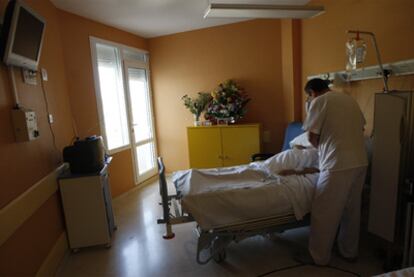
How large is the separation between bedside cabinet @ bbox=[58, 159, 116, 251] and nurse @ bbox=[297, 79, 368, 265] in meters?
1.91

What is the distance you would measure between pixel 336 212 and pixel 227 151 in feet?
6.64

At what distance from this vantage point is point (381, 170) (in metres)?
1.98

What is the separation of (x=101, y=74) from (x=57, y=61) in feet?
2.55

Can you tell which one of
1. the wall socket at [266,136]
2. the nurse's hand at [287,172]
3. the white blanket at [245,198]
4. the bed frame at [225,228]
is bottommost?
the bed frame at [225,228]

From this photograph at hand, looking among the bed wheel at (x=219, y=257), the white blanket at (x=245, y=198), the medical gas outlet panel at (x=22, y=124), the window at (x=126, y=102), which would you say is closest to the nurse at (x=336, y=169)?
the white blanket at (x=245, y=198)

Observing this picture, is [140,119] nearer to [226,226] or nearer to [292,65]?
[292,65]

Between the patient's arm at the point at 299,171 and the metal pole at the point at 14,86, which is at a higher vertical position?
the metal pole at the point at 14,86

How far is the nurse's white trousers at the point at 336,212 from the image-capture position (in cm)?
198

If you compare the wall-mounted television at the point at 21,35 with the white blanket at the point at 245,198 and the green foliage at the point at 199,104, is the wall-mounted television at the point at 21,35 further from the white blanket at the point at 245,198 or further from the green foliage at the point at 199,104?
the green foliage at the point at 199,104

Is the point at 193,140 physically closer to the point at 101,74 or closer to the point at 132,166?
the point at 132,166

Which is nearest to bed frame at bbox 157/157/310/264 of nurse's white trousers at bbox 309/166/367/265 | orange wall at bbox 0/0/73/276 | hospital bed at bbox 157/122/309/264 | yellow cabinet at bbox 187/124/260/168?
hospital bed at bbox 157/122/309/264

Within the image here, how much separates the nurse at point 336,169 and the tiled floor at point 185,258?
179 millimetres

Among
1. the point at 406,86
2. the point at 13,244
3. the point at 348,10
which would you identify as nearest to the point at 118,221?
the point at 13,244

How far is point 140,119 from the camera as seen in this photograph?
4520 mm
